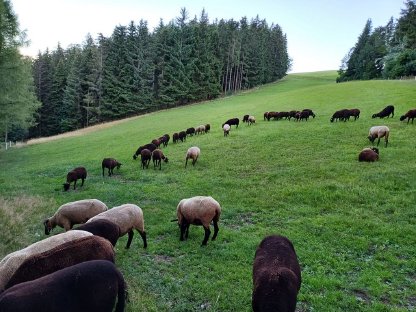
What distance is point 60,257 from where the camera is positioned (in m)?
6.77

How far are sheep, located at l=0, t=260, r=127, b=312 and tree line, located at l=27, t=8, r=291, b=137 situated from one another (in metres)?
58.0

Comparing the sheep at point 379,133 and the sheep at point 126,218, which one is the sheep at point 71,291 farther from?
the sheep at point 379,133

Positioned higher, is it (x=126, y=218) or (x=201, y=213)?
(x=126, y=218)

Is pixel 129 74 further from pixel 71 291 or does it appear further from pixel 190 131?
pixel 71 291

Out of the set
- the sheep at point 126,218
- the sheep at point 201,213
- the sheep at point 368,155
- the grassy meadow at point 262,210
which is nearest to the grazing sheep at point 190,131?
the grassy meadow at point 262,210

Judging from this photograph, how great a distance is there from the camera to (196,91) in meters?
67.3

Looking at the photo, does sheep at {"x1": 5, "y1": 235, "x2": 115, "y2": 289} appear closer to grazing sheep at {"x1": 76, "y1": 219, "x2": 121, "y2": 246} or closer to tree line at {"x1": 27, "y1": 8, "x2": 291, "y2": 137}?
grazing sheep at {"x1": 76, "y1": 219, "x2": 121, "y2": 246}

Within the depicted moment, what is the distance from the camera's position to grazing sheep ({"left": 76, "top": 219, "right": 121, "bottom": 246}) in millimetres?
8531

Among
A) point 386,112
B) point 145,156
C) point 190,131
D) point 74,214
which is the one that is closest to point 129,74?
point 190,131

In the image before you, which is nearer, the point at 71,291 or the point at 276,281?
the point at 71,291

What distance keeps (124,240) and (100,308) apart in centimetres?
533

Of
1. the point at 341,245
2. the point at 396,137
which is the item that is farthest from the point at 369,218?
the point at 396,137

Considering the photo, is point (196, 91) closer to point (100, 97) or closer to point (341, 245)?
point (100, 97)

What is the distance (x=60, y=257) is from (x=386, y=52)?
80.2m
